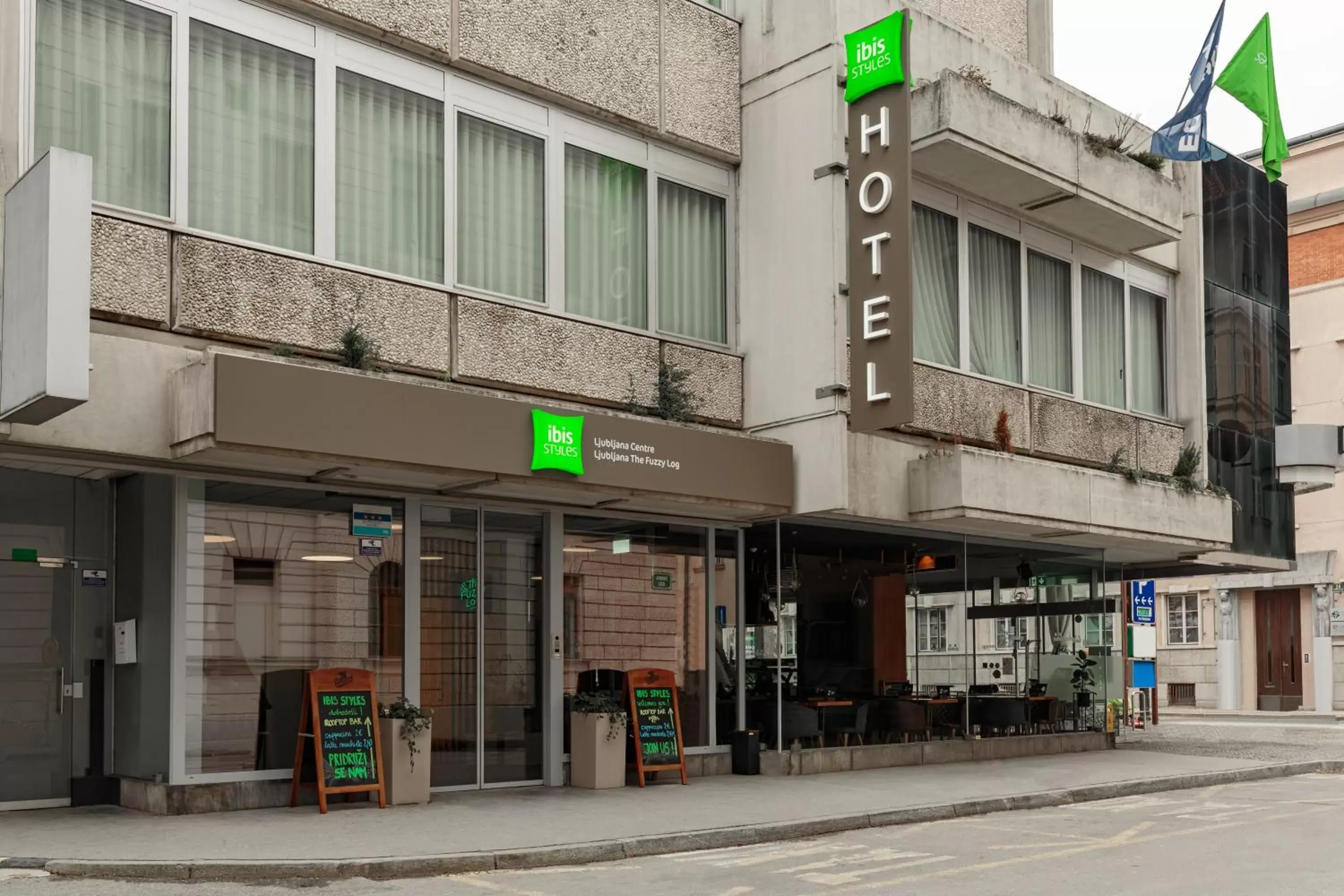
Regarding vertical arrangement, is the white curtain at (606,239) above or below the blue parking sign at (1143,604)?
above

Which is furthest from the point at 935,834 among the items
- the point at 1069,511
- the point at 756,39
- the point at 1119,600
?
the point at 1119,600

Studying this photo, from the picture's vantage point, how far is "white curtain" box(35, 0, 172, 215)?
11344 millimetres

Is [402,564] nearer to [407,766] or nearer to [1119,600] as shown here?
[407,766]

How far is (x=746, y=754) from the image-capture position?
16375 millimetres

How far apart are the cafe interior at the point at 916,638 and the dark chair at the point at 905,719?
0.07ft

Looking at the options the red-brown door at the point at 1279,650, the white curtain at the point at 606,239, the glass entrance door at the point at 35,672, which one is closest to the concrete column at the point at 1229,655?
the red-brown door at the point at 1279,650

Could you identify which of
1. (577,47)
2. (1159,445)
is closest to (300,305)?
(577,47)

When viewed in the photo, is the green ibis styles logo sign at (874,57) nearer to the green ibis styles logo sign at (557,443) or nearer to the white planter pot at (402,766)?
the green ibis styles logo sign at (557,443)

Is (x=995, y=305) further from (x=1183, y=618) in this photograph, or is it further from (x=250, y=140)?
(x=1183, y=618)

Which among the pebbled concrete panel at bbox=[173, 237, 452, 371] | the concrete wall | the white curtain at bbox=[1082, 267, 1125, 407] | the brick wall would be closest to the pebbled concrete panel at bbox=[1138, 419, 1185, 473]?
the white curtain at bbox=[1082, 267, 1125, 407]

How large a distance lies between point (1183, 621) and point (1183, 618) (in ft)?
0.32

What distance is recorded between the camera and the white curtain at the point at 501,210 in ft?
46.3

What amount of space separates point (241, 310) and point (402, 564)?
9.90ft

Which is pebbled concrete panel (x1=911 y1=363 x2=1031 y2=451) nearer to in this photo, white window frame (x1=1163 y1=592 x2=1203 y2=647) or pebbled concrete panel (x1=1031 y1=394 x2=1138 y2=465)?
pebbled concrete panel (x1=1031 y1=394 x2=1138 y2=465)
